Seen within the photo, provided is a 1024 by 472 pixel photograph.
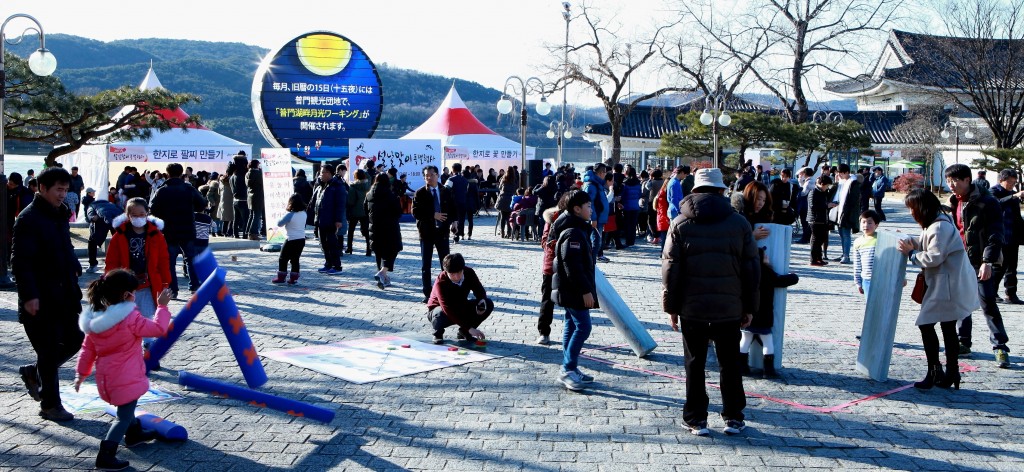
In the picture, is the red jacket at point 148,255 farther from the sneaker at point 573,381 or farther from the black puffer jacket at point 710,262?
the black puffer jacket at point 710,262

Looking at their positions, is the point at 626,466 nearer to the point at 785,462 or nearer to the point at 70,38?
the point at 785,462

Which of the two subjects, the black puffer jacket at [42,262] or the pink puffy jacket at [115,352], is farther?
the black puffer jacket at [42,262]

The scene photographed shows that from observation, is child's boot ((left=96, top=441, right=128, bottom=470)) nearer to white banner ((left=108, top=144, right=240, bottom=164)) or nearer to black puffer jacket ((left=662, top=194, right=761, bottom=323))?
black puffer jacket ((left=662, top=194, right=761, bottom=323))

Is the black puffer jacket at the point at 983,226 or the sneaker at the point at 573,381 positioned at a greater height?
the black puffer jacket at the point at 983,226

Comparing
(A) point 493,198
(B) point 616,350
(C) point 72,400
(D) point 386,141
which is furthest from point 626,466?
(A) point 493,198

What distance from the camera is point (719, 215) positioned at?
16.3 feet

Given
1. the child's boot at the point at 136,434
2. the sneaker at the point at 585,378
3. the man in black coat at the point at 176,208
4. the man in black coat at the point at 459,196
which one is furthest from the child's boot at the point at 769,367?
the man in black coat at the point at 459,196

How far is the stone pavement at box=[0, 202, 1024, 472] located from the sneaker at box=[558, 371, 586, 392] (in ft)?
0.22

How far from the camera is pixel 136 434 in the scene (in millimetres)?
4770

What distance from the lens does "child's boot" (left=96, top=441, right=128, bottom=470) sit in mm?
4402

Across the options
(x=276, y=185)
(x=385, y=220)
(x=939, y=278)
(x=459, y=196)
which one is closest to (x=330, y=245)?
(x=385, y=220)

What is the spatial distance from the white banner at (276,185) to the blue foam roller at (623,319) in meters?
8.46

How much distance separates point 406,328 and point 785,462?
4.47m

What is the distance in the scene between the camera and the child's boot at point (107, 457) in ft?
14.4
